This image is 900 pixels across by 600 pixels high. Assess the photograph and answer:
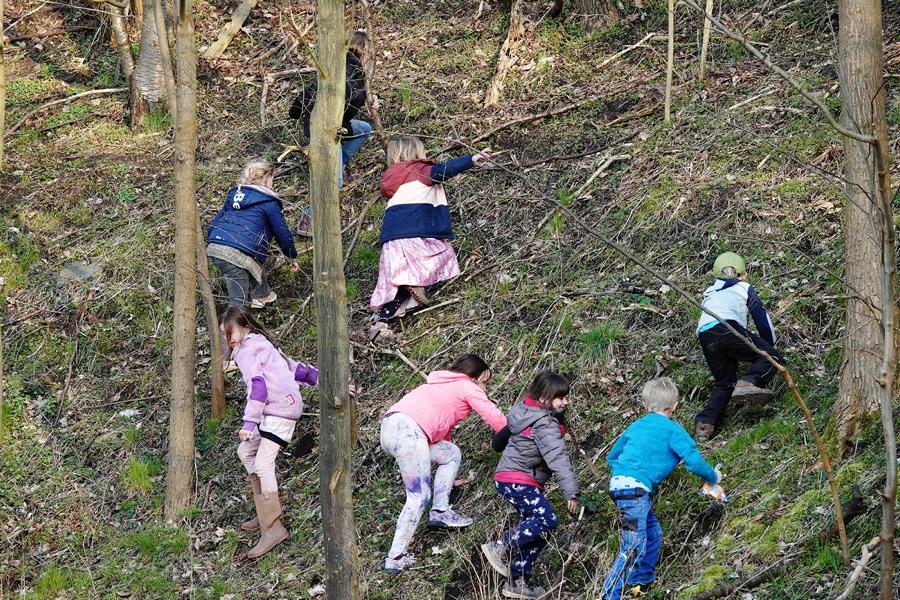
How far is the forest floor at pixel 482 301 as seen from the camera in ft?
21.9

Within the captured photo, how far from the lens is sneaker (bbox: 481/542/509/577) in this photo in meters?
6.54

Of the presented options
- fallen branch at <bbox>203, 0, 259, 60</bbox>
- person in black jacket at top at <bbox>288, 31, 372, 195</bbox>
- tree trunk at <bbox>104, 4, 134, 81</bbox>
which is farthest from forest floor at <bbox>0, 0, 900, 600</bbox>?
tree trunk at <bbox>104, 4, 134, 81</bbox>

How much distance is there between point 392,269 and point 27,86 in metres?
7.74

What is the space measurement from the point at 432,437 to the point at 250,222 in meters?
3.13

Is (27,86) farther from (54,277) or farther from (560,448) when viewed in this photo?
(560,448)

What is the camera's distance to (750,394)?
674cm

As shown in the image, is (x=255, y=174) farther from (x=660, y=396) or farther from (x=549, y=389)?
(x=660, y=396)

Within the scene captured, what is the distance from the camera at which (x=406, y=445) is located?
23.0 feet

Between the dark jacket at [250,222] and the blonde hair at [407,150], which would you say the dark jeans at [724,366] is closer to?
the blonde hair at [407,150]

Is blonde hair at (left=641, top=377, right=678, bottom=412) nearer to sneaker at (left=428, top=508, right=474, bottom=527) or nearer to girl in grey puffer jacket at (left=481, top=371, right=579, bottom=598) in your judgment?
girl in grey puffer jacket at (left=481, top=371, right=579, bottom=598)

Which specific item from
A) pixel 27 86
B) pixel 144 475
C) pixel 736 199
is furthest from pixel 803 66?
pixel 27 86

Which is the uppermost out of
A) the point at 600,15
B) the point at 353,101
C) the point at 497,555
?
the point at 600,15

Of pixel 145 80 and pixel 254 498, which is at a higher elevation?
pixel 145 80

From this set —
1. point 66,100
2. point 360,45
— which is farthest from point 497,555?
point 66,100
